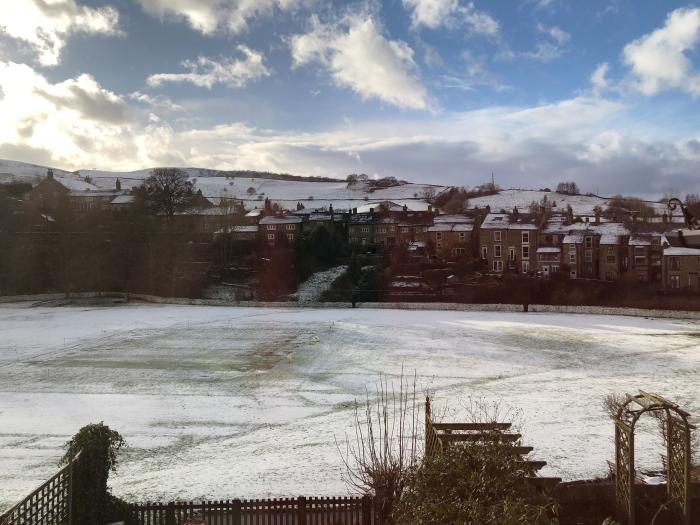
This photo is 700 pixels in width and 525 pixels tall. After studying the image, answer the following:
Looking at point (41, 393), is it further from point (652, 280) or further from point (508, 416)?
point (652, 280)

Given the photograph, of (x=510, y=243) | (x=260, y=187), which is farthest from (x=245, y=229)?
(x=260, y=187)

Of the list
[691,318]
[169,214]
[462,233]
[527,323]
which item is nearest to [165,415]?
[527,323]

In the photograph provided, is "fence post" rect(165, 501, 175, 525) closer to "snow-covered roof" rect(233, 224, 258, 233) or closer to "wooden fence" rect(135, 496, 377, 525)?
"wooden fence" rect(135, 496, 377, 525)

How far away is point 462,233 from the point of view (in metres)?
65.9

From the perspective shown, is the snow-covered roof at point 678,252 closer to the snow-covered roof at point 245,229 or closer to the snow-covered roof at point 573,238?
the snow-covered roof at point 573,238

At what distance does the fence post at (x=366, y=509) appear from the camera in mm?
9391

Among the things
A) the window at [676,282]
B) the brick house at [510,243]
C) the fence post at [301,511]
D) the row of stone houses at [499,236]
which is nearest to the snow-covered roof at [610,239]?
the row of stone houses at [499,236]

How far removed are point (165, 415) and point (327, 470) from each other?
7642 mm

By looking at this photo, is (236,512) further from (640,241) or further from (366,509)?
(640,241)

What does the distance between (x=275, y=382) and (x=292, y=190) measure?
119m

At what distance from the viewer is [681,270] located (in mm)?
52781

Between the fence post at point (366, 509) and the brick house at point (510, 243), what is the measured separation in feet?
181

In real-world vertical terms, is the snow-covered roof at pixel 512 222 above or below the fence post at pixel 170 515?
above

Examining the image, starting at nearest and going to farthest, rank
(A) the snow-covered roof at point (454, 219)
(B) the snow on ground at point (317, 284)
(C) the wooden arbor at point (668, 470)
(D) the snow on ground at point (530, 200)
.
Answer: (C) the wooden arbor at point (668, 470) → (B) the snow on ground at point (317, 284) → (A) the snow-covered roof at point (454, 219) → (D) the snow on ground at point (530, 200)
